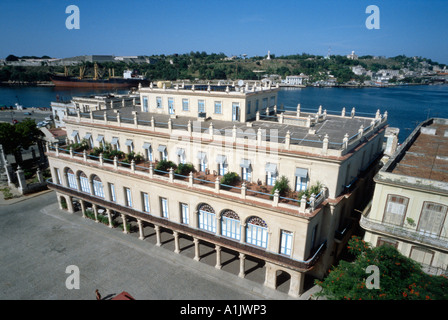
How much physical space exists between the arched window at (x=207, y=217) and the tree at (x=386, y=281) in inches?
439

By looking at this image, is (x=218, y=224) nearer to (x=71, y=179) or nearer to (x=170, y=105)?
(x=170, y=105)

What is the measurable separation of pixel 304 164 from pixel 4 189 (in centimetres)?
4595

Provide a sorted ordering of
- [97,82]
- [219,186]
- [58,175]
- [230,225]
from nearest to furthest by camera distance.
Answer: [219,186]
[230,225]
[58,175]
[97,82]

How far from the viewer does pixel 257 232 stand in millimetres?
24328

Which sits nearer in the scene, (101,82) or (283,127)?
(283,127)

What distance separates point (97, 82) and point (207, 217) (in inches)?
7091

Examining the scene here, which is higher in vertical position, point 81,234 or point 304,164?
point 304,164

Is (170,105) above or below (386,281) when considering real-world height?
above

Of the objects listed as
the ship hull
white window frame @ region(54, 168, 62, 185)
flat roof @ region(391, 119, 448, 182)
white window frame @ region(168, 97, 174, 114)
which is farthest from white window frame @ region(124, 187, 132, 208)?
the ship hull

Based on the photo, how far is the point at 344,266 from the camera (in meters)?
19.4

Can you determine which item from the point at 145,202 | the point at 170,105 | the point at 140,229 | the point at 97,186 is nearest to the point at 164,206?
the point at 145,202

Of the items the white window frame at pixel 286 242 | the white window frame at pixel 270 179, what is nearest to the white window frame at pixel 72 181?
the white window frame at pixel 270 179
